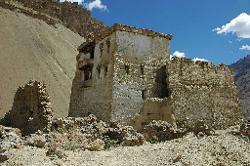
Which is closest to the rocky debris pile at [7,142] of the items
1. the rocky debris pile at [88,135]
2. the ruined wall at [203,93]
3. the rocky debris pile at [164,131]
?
the rocky debris pile at [88,135]

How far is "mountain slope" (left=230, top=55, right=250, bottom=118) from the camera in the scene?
Answer: 56.2m

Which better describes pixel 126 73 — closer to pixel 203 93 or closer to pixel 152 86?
pixel 152 86

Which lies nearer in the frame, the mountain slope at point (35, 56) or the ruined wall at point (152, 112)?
the ruined wall at point (152, 112)

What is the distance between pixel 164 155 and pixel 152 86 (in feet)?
39.6

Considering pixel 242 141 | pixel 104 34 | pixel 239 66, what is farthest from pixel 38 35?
pixel 242 141

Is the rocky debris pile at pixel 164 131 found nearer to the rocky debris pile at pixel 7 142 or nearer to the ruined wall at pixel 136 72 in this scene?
the ruined wall at pixel 136 72

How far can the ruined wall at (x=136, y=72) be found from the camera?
23.7 meters

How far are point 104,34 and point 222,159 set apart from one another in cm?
1550

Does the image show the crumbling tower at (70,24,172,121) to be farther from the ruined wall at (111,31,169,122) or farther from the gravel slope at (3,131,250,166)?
the gravel slope at (3,131,250,166)

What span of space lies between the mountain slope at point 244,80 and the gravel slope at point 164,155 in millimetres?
35173

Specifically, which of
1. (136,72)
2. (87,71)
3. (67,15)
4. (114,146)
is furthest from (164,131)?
(67,15)

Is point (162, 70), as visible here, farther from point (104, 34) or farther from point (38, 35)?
point (38, 35)

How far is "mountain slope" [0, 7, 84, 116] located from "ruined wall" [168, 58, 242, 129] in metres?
24.5

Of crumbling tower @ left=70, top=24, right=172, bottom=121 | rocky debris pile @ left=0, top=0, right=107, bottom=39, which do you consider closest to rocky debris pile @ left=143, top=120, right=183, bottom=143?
crumbling tower @ left=70, top=24, right=172, bottom=121
